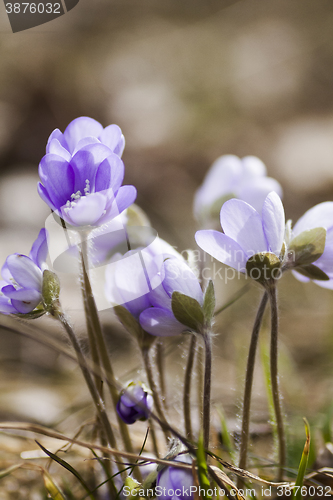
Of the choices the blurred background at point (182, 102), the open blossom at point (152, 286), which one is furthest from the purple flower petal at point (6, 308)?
the blurred background at point (182, 102)

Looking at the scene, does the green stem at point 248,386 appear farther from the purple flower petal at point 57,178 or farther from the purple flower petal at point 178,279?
the purple flower petal at point 57,178

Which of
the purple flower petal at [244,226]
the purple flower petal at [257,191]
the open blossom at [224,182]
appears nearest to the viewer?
the purple flower petal at [244,226]

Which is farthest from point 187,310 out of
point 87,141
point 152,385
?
point 87,141

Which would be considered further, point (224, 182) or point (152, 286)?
point (224, 182)

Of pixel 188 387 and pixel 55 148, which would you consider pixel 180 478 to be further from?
pixel 55 148

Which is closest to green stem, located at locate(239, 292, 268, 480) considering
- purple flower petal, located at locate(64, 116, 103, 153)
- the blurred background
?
purple flower petal, located at locate(64, 116, 103, 153)

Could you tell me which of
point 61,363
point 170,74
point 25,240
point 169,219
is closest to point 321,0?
point 170,74
